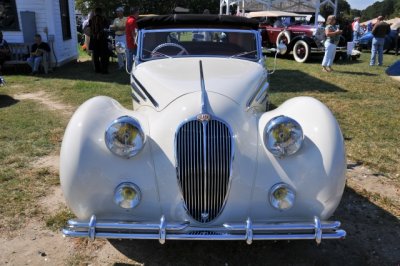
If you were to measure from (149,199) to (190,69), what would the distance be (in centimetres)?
144

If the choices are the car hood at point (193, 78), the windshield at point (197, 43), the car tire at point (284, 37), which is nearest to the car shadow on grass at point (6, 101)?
the windshield at point (197, 43)

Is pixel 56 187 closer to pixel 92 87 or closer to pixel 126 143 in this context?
pixel 126 143

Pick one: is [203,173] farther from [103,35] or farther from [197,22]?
[103,35]

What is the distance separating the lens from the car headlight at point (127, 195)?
9.01 ft

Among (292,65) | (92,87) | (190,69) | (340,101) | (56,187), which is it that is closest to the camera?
(190,69)

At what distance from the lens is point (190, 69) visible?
3686mm

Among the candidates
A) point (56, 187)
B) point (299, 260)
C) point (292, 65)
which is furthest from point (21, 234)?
point (292, 65)

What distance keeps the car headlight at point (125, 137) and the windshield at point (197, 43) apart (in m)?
1.78

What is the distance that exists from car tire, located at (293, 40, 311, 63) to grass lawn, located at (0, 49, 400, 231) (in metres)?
0.93

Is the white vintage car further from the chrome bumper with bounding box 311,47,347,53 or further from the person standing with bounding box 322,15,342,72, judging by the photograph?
the chrome bumper with bounding box 311,47,347,53

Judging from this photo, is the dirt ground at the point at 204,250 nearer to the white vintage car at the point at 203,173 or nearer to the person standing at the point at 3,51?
the white vintage car at the point at 203,173

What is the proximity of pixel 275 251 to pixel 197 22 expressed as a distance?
2.87 metres

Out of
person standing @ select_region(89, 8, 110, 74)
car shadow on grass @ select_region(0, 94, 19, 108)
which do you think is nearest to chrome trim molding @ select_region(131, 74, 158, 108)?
car shadow on grass @ select_region(0, 94, 19, 108)

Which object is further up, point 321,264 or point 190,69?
point 190,69
